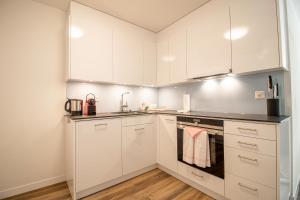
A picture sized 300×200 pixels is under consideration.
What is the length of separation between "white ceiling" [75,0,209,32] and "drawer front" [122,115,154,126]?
1630 mm

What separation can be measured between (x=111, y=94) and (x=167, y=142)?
1.28 meters

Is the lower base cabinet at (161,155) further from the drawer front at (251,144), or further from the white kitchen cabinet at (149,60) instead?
the white kitchen cabinet at (149,60)

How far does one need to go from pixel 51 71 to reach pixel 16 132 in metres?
0.92

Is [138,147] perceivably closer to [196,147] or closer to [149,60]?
[196,147]

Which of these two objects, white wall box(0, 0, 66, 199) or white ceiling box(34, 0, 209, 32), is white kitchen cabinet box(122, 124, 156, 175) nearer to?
white wall box(0, 0, 66, 199)

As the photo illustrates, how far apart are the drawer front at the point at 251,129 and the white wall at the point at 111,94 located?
→ 1.77 m

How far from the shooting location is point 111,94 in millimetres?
2557

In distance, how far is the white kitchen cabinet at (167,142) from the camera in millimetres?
2115

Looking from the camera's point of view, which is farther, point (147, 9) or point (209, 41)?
point (147, 9)

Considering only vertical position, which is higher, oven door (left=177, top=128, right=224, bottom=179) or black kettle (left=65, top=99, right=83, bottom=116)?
black kettle (left=65, top=99, right=83, bottom=116)

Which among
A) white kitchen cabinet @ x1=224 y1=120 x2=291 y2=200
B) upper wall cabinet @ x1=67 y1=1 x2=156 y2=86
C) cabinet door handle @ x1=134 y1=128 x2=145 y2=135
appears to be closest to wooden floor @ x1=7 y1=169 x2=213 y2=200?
white kitchen cabinet @ x1=224 y1=120 x2=291 y2=200

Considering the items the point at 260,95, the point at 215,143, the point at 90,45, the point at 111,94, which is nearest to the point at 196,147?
the point at 215,143

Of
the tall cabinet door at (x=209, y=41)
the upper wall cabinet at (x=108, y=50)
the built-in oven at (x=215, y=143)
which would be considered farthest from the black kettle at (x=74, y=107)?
the tall cabinet door at (x=209, y=41)

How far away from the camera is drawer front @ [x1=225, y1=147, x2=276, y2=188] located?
1.23 meters
